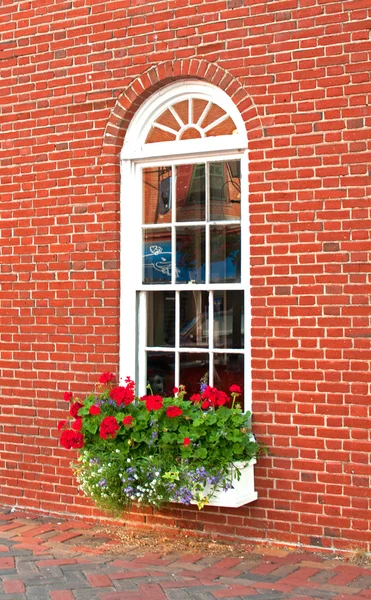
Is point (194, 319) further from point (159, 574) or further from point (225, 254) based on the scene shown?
point (159, 574)

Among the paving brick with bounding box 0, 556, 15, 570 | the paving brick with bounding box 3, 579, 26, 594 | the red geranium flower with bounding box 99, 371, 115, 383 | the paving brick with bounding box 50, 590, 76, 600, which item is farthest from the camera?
the red geranium flower with bounding box 99, 371, 115, 383

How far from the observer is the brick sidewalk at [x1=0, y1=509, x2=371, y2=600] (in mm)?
4996

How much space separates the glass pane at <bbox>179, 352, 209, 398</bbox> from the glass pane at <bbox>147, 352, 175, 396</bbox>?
94 mm

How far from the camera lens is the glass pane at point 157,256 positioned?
6.58 metres

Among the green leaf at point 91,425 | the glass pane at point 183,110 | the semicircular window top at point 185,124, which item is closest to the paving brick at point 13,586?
the green leaf at point 91,425

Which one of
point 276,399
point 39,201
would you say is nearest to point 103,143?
point 39,201

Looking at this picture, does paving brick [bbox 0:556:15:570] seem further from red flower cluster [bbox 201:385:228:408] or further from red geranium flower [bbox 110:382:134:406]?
red flower cluster [bbox 201:385:228:408]

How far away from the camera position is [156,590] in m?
5.06

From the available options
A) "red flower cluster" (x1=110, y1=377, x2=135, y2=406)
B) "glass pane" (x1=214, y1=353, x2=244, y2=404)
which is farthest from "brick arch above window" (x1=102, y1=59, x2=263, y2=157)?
"red flower cluster" (x1=110, y1=377, x2=135, y2=406)

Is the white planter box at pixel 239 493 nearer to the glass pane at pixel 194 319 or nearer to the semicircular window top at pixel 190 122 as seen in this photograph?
the glass pane at pixel 194 319

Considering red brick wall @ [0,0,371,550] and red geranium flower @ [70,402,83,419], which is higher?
red brick wall @ [0,0,371,550]

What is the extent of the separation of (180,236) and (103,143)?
3.35ft

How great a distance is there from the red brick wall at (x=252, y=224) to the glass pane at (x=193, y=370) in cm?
50

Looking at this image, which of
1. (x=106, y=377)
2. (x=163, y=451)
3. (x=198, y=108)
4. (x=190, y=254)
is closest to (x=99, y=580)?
(x=163, y=451)
